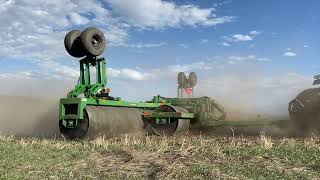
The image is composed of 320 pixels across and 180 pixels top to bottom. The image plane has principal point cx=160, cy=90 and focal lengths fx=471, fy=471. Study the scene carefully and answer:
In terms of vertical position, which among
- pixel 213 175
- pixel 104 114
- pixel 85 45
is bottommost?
pixel 213 175

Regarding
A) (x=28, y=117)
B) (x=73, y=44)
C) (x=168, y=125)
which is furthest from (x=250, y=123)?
(x=28, y=117)

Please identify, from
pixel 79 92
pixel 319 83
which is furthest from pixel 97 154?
pixel 319 83

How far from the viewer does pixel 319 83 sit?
503 inches

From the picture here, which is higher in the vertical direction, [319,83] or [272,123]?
[319,83]

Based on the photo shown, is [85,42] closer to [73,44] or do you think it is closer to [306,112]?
[73,44]

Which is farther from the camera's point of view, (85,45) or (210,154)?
(85,45)

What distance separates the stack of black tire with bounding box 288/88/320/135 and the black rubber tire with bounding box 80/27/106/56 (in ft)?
19.5

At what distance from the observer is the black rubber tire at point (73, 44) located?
1460cm

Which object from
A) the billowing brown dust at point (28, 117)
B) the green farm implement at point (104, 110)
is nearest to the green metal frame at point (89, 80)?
the green farm implement at point (104, 110)

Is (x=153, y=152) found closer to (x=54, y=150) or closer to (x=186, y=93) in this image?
(x=54, y=150)

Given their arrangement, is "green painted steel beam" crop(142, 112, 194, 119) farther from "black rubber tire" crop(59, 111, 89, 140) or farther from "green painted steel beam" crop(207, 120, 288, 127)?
"black rubber tire" crop(59, 111, 89, 140)

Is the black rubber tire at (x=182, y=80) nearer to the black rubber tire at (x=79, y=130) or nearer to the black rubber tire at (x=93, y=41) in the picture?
the black rubber tire at (x=93, y=41)

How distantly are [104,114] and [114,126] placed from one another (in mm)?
472

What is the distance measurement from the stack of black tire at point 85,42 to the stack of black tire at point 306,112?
5.98 metres
